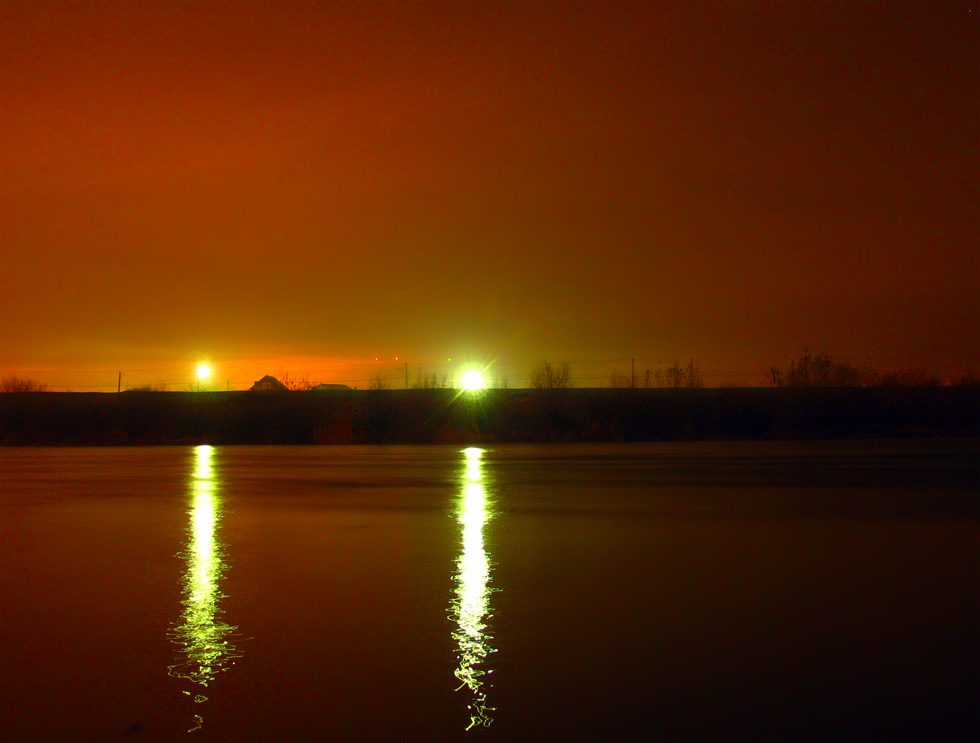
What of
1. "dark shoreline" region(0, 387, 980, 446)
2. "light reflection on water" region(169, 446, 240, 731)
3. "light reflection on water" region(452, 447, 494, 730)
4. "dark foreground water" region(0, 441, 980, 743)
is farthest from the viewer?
"dark shoreline" region(0, 387, 980, 446)

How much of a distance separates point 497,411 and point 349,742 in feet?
140

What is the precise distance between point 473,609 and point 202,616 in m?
1.67

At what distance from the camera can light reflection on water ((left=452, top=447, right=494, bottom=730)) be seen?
14.7 ft

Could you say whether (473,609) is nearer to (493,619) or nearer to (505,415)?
(493,619)

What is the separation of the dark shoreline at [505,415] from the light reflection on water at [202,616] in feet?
101

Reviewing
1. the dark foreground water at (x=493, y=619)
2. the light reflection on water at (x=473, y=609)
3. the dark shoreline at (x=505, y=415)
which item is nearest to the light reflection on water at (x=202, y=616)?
the dark foreground water at (x=493, y=619)

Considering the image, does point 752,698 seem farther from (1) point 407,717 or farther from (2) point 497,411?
(2) point 497,411

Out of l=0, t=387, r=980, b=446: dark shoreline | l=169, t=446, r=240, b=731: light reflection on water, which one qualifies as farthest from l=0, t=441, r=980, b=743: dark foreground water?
l=0, t=387, r=980, b=446: dark shoreline

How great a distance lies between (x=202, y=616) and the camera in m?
5.93

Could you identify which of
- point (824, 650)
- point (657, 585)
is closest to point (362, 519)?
point (657, 585)

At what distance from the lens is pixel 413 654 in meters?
5.08

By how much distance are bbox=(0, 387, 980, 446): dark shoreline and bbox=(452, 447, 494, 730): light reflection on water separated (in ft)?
99.4

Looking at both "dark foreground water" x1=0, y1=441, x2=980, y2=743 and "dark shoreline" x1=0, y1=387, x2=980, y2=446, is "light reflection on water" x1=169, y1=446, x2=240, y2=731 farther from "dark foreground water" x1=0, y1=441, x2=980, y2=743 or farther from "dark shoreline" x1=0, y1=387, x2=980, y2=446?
"dark shoreline" x1=0, y1=387, x2=980, y2=446

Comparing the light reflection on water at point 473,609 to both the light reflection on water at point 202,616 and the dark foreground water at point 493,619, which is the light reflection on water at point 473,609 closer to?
the dark foreground water at point 493,619
